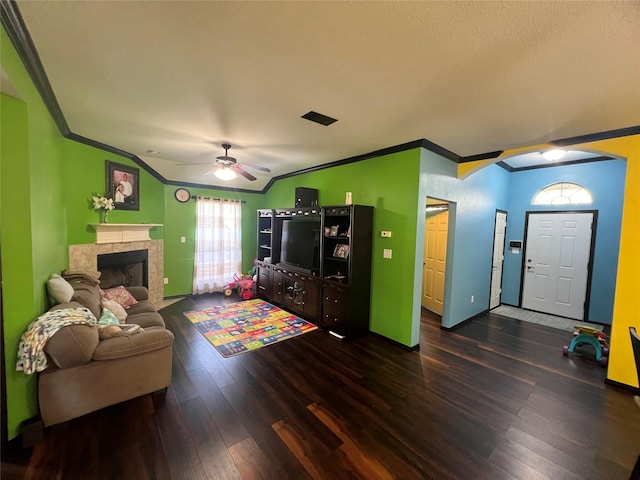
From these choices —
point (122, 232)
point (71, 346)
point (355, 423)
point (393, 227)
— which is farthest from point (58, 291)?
point (393, 227)

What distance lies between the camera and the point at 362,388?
253 centimetres

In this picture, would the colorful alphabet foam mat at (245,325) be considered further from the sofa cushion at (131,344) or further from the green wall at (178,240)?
the green wall at (178,240)

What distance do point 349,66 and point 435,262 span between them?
4105 millimetres

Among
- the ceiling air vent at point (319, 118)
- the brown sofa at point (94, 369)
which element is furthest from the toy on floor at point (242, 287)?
the ceiling air vent at point (319, 118)

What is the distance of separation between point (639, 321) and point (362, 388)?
9.19 ft

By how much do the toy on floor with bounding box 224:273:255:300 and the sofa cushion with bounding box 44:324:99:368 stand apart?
3.50 metres

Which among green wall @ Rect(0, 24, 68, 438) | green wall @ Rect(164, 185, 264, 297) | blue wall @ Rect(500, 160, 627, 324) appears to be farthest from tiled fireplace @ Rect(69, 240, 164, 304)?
blue wall @ Rect(500, 160, 627, 324)

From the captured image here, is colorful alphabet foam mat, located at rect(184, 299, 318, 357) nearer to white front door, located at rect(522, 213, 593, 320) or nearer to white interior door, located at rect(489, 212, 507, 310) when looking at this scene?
white interior door, located at rect(489, 212, 507, 310)

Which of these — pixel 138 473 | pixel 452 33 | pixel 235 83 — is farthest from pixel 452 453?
pixel 235 83

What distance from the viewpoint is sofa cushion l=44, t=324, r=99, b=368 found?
179 cm

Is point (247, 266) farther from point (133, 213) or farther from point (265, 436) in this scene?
point (265, 436)

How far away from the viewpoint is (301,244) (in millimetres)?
4465

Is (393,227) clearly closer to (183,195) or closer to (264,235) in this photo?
(264,235)

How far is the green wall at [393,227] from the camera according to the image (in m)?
3.30
